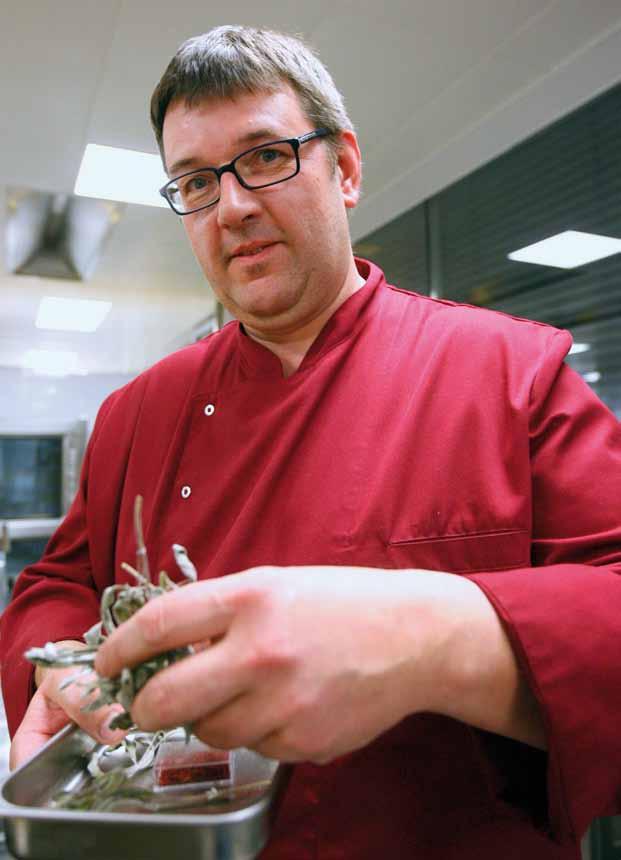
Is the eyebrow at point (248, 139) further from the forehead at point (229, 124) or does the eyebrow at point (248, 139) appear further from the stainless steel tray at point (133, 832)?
the stainless steel tray at point (133, 832)

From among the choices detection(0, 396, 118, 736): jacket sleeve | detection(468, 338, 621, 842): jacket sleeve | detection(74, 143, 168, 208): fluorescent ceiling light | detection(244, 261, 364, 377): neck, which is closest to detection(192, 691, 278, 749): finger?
detection(468, 338, 621, 842): jacket sleeve

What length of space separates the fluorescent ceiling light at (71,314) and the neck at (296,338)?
12.9 ft

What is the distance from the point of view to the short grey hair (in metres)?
0.93

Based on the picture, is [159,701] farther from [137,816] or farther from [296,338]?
[296,338]

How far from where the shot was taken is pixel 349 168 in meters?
1.11

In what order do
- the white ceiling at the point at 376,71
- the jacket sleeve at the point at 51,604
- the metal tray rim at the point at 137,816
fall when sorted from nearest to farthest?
the metal tray rim at the point at 137,816
the jacket sleeve at the point at 51,604
the white ceiling at the point at 376,71

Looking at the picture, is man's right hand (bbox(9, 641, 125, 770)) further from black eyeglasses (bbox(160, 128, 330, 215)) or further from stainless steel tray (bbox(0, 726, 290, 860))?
black eyeglasses (bbox(160, 128, 330, 215))

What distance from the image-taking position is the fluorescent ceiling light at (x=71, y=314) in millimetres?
4637

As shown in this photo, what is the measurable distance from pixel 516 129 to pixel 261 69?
179 centimetres

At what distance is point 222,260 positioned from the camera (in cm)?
100

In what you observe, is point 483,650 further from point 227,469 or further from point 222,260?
point 222,260

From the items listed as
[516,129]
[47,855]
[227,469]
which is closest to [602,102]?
[516,129]

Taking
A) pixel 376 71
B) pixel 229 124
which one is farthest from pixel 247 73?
pixel 376 71

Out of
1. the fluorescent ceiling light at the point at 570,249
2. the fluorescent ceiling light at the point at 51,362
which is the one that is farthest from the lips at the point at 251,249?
the fluorescent ceiling light at the point at 51,362
